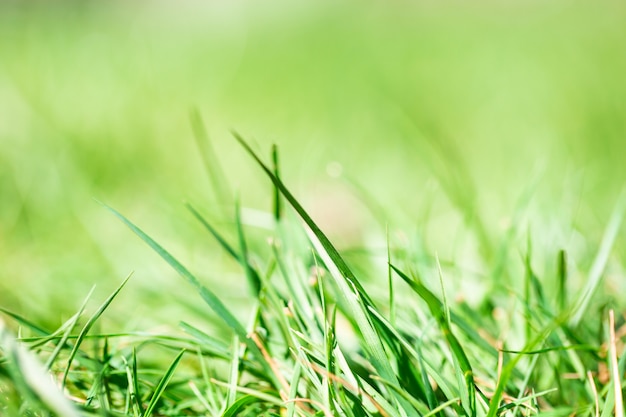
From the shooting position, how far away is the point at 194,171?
158 cm

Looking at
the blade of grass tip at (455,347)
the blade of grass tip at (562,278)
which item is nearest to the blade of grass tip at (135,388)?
the blade of grass tip at (455,347)

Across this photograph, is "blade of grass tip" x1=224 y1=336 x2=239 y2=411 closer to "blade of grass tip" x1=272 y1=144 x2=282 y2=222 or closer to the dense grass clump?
the dense grass clump

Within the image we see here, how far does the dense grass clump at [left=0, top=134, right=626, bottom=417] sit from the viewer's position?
1.72 ft

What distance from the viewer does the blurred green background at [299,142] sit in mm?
1001

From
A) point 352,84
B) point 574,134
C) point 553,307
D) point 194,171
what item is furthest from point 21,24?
point 553,307

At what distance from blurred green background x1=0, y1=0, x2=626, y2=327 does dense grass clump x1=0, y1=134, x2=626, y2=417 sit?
0.36 ft

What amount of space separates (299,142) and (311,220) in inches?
48.9

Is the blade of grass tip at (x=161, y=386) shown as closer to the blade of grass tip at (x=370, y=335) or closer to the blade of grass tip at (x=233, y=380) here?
the blade of grass tip at (x=233, y=380)

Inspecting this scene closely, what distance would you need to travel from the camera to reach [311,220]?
508mm

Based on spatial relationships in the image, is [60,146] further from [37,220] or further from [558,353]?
[558,353]

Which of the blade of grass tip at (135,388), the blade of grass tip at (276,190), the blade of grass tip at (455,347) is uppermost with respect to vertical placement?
the blade of grass tip at (276,190)

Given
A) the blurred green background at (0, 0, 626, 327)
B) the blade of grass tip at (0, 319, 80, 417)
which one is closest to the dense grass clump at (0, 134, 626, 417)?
the blade of grass tip at (0, 319, 80, 417)

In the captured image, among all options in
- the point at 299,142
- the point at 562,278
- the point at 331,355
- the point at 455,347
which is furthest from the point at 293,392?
the point at 299,142

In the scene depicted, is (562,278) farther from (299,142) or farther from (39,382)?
(299,142)
